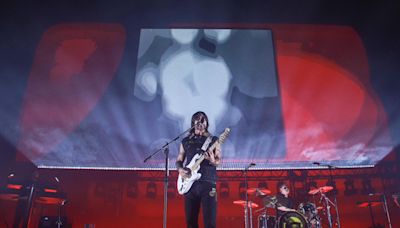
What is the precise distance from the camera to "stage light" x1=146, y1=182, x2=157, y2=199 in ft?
19.9

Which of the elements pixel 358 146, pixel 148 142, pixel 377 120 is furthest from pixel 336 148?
pixel 148 142

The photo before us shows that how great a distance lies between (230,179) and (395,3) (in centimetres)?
455

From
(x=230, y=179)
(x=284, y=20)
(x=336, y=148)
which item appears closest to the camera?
(x=336, y=148)

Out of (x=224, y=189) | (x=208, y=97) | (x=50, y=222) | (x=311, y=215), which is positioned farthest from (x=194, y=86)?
(x=50, y=222)

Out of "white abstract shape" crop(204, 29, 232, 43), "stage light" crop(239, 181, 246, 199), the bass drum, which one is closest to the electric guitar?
the bass drum

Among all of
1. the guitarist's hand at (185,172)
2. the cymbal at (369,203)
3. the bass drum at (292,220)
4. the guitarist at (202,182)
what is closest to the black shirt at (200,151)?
the guitarist at (202,182)

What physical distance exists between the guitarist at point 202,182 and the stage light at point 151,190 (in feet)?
12.2

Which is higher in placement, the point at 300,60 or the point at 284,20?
the point at 284,20

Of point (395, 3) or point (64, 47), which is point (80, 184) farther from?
point (395, 3)

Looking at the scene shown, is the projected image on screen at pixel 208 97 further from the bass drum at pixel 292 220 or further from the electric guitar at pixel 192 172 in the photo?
the electric guitar at pixel 192 172

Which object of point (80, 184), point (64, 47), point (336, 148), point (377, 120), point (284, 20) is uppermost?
point (284, 20)

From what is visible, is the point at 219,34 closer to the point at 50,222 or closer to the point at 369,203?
the point at 369,203

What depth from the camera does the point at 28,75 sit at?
215 inches

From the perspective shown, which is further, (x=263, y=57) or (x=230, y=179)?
(x=230, y=179)
